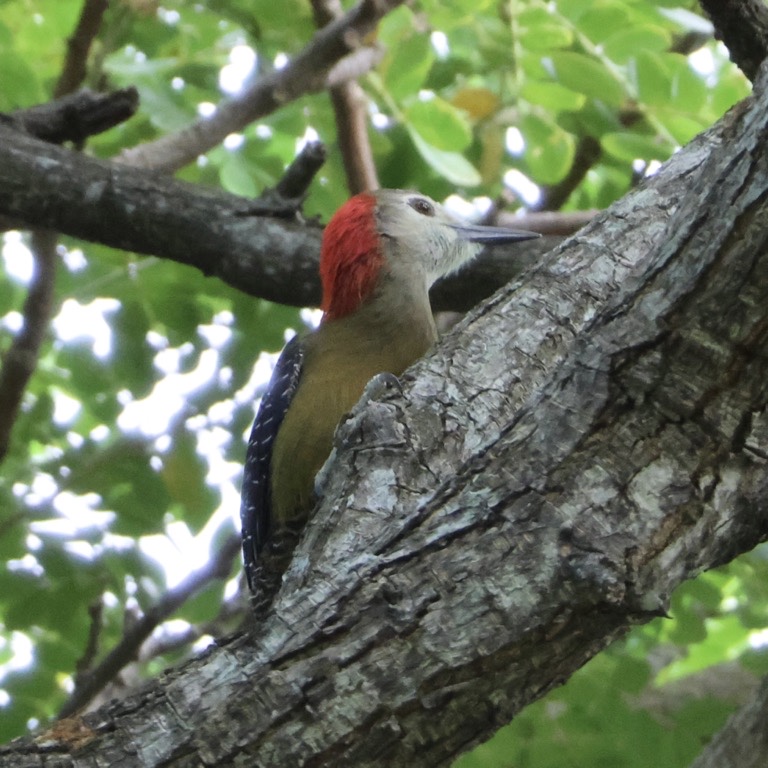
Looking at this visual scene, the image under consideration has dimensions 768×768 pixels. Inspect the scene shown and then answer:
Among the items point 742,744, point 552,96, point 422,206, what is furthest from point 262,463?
point 742,744

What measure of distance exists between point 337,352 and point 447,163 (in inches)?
38.9

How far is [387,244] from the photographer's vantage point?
480 centimetres

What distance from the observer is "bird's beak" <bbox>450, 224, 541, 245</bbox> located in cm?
477

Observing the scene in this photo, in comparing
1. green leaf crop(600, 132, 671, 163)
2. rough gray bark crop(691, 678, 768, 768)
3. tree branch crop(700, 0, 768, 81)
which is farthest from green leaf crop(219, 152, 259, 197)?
rough gray bark crop(691, 678, 768, 768)

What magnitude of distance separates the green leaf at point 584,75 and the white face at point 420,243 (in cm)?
82

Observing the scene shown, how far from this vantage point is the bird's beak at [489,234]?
477cm

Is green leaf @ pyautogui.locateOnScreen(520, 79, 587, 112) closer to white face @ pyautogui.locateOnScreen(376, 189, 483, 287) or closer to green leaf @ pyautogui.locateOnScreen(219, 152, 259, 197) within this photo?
white face @ pyautogui.locateOnScreen(376, 189, 483, 287)

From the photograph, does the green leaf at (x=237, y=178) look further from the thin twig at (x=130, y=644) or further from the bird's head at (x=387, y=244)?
the thin twig at (x=130, y=644)

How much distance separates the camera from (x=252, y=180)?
17.2 ft

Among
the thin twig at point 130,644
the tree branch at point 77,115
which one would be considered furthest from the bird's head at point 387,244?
the thin twig at point 130,644

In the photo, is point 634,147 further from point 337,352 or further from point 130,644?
point 130,644

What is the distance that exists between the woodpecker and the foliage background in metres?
0.40

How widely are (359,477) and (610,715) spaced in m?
1.80

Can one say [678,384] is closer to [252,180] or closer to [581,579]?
[581,579]
